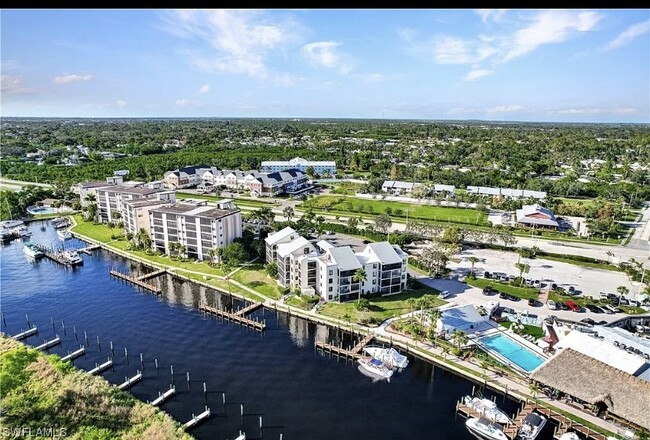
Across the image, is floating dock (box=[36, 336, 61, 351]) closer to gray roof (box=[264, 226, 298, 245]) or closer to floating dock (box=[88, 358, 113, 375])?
floating dock (box=[88, 358, 113, 375])

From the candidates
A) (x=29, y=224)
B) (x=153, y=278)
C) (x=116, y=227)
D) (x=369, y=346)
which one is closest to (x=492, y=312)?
(x=369, y=346)

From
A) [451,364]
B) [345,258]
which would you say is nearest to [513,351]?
[451,364]

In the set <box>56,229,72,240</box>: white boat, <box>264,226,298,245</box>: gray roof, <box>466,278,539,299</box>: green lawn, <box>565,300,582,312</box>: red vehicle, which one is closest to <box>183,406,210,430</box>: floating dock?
<box>264,226,298,245</box>: gray roof

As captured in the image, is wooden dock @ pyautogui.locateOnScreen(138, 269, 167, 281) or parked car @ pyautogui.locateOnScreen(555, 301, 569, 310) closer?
parked car @ pyautogui.locateOnScreen(555, 301, 569, 310)

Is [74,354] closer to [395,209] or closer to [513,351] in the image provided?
[513,351]

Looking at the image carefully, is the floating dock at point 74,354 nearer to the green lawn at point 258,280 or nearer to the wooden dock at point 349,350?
the green lawn at point 258,280

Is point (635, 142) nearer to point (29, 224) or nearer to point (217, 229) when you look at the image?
point (217, 229)
